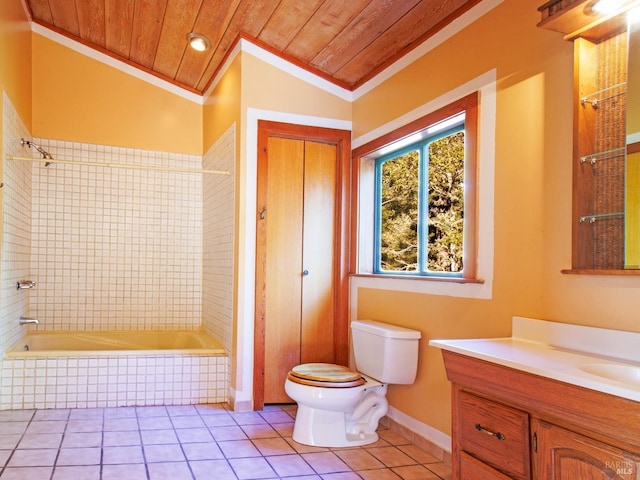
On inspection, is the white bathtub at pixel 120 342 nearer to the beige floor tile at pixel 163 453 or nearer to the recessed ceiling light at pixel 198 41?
the beige floor tile at pixel 163 453

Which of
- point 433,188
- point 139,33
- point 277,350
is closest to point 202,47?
point 139,33

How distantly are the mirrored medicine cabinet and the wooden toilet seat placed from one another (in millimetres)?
1336

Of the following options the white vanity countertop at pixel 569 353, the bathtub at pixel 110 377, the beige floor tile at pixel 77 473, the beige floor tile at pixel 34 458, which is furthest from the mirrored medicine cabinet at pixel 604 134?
the bathtub at pixel 110 377

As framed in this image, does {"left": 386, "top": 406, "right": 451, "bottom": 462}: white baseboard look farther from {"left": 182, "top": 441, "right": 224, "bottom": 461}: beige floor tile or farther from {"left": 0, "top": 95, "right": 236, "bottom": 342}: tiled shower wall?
{"left": 0, "top": 95, "right": 236, "bottom": 342}: tiled shower wall

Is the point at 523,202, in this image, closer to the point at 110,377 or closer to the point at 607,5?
the point at 607,5

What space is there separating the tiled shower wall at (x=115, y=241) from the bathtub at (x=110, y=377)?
60 cm

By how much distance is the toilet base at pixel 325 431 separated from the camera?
2777 millimetres

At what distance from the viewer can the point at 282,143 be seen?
3.62m

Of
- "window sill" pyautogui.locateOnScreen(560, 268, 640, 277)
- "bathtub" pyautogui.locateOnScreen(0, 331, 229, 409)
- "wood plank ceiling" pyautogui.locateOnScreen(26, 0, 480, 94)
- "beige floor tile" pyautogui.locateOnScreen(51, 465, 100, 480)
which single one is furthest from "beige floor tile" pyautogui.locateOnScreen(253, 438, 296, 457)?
"wood plank ceiling" pyautogui.locateOnScreen(26, 0, 480, 94)

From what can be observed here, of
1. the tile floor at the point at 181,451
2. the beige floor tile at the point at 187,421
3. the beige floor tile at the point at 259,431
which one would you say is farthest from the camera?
the beige floor tile at the point at 187,421

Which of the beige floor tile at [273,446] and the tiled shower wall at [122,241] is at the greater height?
the tiled shower wall at [122,241]

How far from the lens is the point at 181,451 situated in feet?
8.70

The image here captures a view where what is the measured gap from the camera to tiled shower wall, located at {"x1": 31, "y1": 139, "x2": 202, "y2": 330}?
167 inches

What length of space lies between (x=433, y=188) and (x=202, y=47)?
187 centimetres
